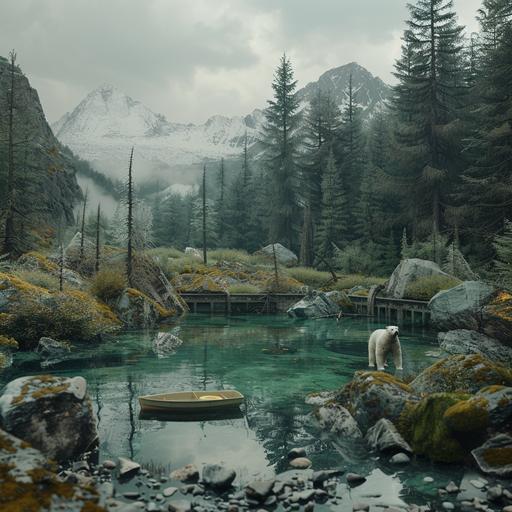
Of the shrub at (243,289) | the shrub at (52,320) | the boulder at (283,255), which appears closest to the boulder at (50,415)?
the shrub at (52,320)

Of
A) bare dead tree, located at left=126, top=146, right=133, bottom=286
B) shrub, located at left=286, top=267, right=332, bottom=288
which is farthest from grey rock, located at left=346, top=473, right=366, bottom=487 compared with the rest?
shrub, located at left=286, top=267, right=332, bottom=288

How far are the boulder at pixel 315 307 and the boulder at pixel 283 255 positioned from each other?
17.1 meters

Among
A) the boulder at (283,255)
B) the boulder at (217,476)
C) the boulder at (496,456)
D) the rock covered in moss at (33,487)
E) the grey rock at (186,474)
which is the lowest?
the grey rock at (186,474)

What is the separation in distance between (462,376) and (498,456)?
9.19 feet

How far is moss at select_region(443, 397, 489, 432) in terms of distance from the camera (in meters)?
8.17

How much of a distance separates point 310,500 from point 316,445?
7.88 ft

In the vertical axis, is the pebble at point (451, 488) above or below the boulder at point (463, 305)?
below

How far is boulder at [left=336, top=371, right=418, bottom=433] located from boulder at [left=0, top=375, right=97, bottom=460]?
5.18 meters

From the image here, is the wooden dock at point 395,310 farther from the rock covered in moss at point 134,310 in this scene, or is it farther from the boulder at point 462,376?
the boulder at point 462,376

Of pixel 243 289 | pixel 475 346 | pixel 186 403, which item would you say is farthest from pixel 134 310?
pixel 475 346

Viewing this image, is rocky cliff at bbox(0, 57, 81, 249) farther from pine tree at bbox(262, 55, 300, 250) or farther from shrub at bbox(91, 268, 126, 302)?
pine tree at bbox(262, 55, 300, 250)

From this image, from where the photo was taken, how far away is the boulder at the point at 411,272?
2898cm

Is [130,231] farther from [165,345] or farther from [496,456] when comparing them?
[496,456]

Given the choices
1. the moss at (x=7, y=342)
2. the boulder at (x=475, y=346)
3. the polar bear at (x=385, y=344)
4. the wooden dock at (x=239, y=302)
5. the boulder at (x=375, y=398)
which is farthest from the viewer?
the wooden dock at (x=239, y=302)
